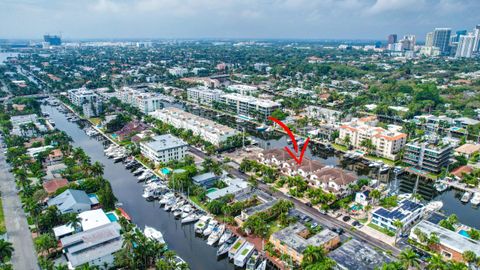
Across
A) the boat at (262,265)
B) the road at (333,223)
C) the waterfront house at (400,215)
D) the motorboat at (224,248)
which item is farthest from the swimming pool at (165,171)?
the waterfront house at (400,215)

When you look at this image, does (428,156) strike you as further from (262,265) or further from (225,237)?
(225,237)

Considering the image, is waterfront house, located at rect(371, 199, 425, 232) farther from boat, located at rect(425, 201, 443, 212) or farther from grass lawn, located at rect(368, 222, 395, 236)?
boat, located at rect(425, 201, 443, 212)

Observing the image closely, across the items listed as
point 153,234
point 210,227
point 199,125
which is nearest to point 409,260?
point 210,227

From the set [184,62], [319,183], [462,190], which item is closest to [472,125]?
[462,190]

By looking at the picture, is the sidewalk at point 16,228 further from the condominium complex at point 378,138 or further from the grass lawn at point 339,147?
the condominium complex at point 378,138

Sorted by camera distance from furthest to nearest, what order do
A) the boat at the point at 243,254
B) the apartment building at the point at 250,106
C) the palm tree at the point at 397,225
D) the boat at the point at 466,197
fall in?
the apartment building at the point at 250,106
the boat at the point at 466,197
the palm tree at the point at 397,225
the boat at the point at 243,254

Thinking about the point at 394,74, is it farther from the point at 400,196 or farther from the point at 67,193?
the point at 67,193

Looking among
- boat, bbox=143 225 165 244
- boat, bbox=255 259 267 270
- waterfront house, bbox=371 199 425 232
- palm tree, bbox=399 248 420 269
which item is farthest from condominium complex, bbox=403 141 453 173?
boat, bbox=143 225 165 244
